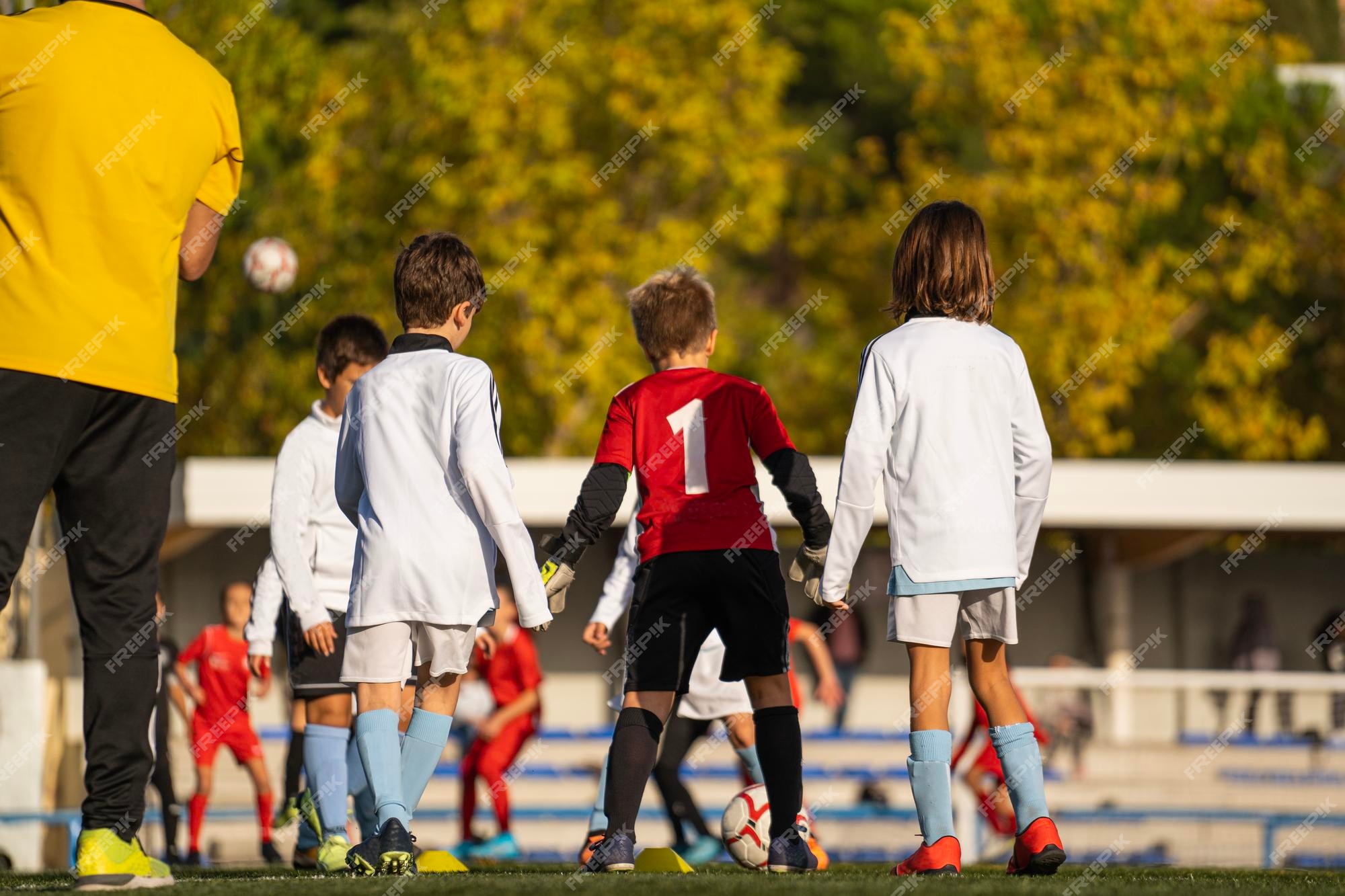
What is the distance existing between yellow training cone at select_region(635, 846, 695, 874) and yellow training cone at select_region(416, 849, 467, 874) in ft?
1.94

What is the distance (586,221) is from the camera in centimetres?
2278

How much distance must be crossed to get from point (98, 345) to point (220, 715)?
25.8 feet

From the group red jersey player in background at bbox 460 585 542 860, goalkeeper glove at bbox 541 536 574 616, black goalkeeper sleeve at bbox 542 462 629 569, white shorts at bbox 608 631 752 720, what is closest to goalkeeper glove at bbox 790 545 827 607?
black goalkeeper sleeve at bbox 542 462 629 569

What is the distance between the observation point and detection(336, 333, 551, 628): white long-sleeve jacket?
5.18 m

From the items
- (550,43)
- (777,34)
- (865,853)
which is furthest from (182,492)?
(777,34)

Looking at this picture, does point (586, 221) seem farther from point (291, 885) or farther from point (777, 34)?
point (291, 885)

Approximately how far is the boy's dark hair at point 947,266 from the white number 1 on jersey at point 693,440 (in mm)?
726

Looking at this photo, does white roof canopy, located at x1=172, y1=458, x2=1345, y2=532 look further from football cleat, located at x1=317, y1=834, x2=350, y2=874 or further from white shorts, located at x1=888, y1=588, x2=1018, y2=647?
white shorts, located at x1=888, y1=588, x2=1018, y2=647

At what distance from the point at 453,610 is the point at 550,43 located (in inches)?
739

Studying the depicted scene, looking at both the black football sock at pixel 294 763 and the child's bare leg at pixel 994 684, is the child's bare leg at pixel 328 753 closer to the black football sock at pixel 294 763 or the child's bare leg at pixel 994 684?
the black football sock at pixel 294 763

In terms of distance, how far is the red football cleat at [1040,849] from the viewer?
16.1ft

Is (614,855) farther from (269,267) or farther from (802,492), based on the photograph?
(269,267)

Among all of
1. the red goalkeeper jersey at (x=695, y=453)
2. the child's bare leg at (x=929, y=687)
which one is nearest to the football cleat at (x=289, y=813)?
the red goalkeeper jersey at (x=695, y=453)

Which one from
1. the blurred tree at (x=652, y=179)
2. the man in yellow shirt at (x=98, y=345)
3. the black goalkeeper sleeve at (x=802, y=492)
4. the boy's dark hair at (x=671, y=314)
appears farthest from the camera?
the blurred tree at (x=652, y=179)
